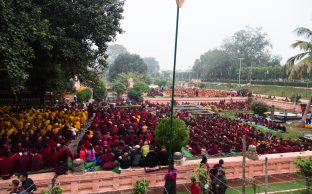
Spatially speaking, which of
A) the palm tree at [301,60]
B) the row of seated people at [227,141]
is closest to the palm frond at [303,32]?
the palm tree at [301,60]

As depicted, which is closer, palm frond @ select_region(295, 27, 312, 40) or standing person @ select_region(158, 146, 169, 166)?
standing person @ select_region(158, 146, 169, 166)

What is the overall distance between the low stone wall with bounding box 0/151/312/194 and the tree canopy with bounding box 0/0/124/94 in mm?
4399

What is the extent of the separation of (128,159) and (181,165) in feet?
5.66

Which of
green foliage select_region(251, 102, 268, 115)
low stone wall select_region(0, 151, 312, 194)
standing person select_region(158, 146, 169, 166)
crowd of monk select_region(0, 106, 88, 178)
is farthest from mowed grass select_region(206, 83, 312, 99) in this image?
standing person select_region(158, 146, 169, 166)

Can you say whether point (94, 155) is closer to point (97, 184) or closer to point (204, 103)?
point (97, 184)

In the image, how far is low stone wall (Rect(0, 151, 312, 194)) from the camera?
7391 millimetres

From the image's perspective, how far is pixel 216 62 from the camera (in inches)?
2613

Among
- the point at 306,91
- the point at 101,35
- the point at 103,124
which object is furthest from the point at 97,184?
the point at 306,91

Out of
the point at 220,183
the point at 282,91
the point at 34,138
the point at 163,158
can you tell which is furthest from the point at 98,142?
the point at 282,91

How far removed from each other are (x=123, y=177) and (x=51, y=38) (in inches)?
303

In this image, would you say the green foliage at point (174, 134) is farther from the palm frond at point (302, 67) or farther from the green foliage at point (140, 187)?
the palm frond at point (302, 67)

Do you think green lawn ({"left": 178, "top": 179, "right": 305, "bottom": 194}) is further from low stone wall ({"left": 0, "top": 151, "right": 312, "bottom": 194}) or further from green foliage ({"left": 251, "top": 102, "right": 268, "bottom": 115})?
green foliage ({"left": 251, "top": 102, "right": 268, "bottom": 115})

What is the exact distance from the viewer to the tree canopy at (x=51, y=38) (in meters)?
9.88

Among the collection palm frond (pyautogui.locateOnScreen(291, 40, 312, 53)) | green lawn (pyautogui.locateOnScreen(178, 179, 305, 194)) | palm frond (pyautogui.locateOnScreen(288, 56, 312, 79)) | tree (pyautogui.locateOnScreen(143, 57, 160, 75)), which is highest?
tree (pyautogui.locateOnScreen(143, 57, 160, 75))
